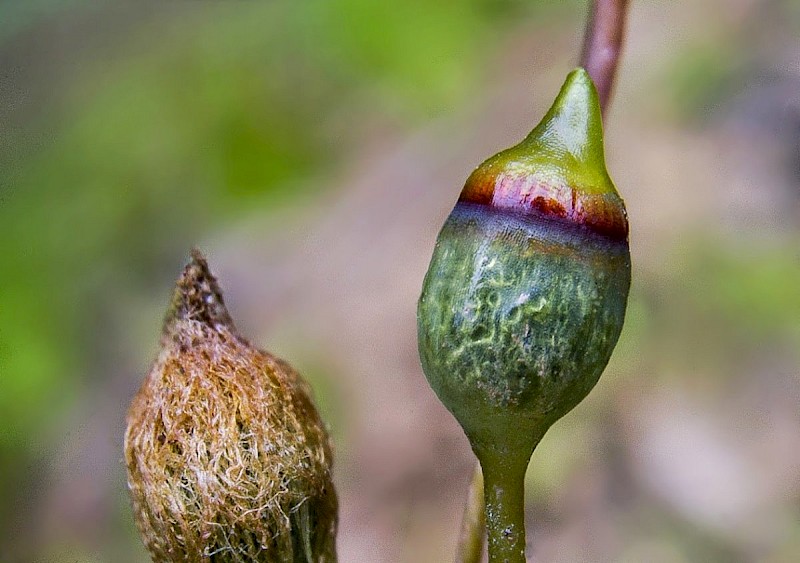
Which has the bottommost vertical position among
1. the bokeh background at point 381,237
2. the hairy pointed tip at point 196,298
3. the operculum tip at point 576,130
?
the hairy pointed tip at point 196,298

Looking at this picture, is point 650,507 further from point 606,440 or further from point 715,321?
point 715,321

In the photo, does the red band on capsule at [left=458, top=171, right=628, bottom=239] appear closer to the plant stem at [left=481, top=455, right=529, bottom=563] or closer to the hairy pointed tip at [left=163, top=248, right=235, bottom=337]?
the plant stem at [left=481, top=455, right=529, bottom=563]

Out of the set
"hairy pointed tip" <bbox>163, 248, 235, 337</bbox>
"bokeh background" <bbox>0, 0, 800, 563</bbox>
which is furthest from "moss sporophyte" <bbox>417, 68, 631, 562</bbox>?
"bokeh background" <bbox>0, 0, 800, 563</bbox>

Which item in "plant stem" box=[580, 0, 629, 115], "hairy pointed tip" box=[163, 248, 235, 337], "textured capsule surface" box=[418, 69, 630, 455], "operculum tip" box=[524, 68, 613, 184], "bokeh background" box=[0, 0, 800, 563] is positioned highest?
"bokeh background" box=[0, 0, 800, 563]

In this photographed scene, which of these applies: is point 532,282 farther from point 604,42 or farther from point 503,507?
point 604,42

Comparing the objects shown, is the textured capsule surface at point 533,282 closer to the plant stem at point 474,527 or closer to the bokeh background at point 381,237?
the plant stem at point 474,527

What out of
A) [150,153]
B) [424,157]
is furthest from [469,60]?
[150,153]

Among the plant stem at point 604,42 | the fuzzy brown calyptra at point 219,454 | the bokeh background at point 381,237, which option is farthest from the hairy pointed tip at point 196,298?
the bokeh background at point 381,237
